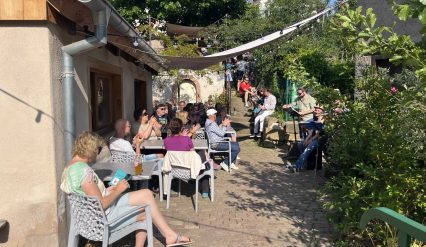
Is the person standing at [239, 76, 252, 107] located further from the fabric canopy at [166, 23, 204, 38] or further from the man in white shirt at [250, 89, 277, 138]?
the fabric canopy at [166, 23, 204, 38]

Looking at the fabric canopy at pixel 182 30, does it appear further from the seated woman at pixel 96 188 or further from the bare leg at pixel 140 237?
the bare leg at pixel 140 237

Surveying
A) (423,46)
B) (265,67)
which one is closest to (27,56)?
(423,46)

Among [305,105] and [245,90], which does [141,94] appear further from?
[245,90]

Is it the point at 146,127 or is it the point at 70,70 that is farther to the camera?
the point at 146,127

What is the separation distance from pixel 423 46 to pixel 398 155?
146 cm

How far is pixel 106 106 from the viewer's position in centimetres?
705

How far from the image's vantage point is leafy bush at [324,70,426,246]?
3.54 metres

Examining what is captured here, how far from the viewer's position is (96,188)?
3.39 meters

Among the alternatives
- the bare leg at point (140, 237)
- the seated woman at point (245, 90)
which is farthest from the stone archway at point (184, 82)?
the bare leg at point (140, 237)

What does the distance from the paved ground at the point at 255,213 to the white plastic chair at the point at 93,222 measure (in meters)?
0.92

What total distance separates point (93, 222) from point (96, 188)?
0.27 m

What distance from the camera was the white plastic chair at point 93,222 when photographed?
3.29 meters

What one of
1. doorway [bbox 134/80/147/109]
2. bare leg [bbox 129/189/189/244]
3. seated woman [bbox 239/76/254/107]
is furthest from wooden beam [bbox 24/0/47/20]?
seated woman [bbox 239/76/254/107]

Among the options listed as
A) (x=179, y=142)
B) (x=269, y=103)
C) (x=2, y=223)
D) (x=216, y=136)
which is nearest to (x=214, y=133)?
(x=216, y=136)
